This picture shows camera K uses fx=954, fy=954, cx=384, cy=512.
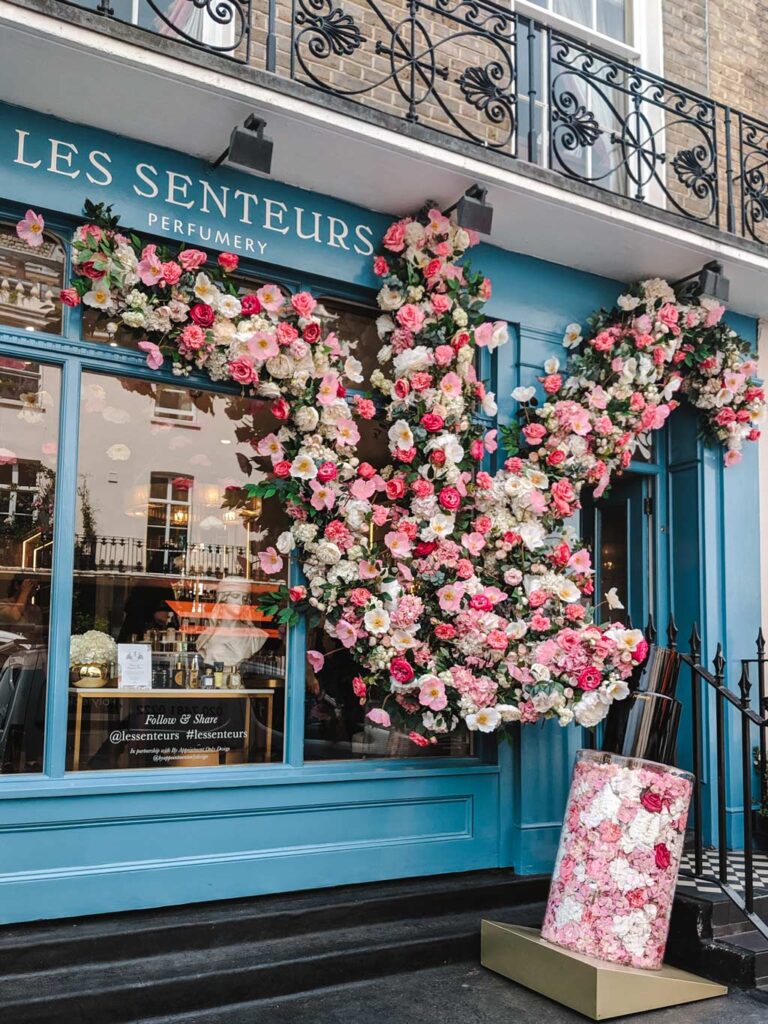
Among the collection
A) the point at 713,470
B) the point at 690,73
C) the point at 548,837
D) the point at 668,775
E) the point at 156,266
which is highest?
the point at 690,73

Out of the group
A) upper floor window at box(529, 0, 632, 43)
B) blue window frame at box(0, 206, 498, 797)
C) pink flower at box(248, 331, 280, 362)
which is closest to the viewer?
blue window frame at box(0, 206, 498, 797)

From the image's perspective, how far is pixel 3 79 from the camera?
436 cm

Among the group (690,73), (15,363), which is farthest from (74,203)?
(690,73)

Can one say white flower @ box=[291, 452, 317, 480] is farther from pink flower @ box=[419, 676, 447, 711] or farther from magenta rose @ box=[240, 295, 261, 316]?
pink flower @ box=[419, 676, 447, 711]

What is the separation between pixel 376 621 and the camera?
5.03 metres

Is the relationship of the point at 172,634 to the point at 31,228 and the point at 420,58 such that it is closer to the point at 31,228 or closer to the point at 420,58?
the point at 31,228

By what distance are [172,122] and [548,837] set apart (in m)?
Result: 4.43

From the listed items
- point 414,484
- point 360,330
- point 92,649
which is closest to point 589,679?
point 414,484

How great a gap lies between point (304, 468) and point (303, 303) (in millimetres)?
871

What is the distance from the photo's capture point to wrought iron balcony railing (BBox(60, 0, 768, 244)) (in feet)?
17.0

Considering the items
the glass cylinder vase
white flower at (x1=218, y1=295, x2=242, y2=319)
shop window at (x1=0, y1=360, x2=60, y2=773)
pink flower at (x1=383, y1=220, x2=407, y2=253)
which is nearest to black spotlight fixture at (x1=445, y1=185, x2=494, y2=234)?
pink flower at (x1=383, y1=220, x2=407, y2=253)

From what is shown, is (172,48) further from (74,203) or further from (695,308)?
(695,308)

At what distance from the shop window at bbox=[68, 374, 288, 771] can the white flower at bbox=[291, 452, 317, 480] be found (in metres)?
0.37

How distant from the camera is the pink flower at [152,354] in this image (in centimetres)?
479
